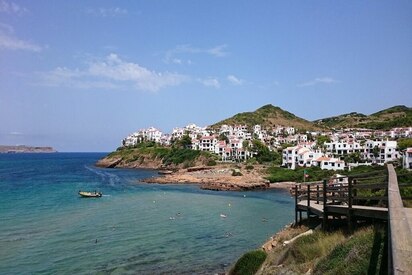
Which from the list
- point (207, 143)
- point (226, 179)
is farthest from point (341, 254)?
point (207, 143)

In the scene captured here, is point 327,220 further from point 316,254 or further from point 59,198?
point 59,198

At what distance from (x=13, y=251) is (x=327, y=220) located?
21270mm

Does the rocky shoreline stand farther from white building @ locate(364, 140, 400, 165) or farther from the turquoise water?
white building @ locate(364, 140, 400, 165)

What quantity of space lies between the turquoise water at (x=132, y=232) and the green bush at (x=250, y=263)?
15.2ft

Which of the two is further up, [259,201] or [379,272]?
[379,272]

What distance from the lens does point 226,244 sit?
27688 millimetres

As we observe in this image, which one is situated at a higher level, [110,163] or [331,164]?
[331,164]

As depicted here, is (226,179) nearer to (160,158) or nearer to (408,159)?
(408,159)

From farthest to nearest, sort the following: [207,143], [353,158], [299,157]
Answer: [207,143] < [353,158] < [299,157]

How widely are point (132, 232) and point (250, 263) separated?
1718cm

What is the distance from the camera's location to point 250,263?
54.6 feet

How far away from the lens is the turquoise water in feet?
74.8

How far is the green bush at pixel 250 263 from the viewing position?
16241 millimetres

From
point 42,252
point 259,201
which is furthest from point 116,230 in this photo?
point 259,201
